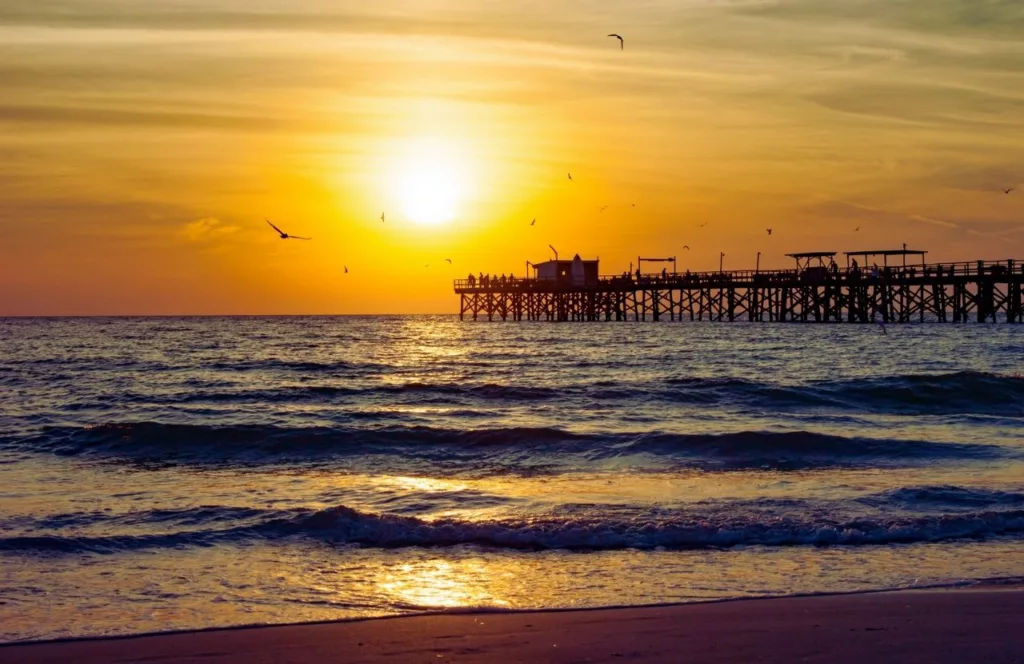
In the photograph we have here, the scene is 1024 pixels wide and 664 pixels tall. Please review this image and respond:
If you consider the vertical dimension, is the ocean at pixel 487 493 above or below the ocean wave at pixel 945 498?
below

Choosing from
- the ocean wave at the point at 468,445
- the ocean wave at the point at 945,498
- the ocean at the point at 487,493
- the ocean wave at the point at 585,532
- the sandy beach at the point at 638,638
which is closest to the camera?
the sandy beach at the point at 638,638

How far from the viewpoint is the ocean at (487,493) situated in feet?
28.4

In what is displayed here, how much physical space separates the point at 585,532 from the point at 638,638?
355 centimetres

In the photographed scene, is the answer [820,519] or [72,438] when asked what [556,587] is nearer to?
[820,519]

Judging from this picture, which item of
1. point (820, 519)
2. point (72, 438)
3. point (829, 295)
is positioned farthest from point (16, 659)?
point (829, 295)

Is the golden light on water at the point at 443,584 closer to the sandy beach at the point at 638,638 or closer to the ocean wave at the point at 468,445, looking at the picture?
the sandy beach at the point at 638,638

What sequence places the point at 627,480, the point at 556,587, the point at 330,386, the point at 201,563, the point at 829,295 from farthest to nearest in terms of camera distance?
the point at 829,295
the point at 330,386
the point at 627,480
the point at 201,563
the point at 556,587

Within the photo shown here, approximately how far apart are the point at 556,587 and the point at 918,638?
287 cm

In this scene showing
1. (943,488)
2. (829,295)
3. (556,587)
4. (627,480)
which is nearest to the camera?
(556,587)

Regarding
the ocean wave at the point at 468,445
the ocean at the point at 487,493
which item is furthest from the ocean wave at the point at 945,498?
the ocean wave at the point at 468,445

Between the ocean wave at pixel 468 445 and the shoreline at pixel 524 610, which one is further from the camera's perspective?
the ocean wave at pixel 468 445

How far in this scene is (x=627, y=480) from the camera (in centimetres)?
1442

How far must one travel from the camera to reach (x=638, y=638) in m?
7.06

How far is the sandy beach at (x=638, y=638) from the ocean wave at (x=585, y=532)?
8.31 ft
